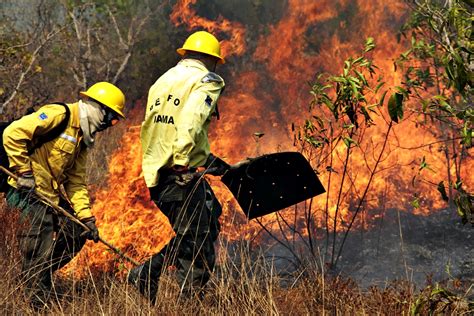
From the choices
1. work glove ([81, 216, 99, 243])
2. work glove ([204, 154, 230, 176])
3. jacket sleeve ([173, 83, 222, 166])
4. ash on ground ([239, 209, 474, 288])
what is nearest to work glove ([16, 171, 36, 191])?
work glove ([81, 216, 99, 243])

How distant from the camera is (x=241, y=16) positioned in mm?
10906

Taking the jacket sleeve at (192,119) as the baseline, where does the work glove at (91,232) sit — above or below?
below

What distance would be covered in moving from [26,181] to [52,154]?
306 millimetres

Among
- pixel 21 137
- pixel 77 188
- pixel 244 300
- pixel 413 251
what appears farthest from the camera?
pixel 413 251

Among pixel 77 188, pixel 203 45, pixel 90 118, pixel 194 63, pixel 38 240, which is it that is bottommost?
pixel 38 240

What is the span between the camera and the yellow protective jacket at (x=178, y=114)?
12.4 ft

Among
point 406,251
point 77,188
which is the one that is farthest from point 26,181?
point 406,251

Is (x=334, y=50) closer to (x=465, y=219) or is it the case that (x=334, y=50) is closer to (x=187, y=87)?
(x=187, y=87)

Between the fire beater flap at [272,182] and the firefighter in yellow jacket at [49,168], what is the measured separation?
3.49 ft

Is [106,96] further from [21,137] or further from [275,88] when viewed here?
[275,88]

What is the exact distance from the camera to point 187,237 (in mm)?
3898

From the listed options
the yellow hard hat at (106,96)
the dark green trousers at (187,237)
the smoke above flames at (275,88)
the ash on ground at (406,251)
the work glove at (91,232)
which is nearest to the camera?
the dark green trousers at (187,237)

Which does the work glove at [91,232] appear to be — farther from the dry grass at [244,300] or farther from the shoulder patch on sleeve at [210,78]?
the shoulder patch on sleeve at [210,78]

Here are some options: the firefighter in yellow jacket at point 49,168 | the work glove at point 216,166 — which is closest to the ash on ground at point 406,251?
the work glove at point 216,166
